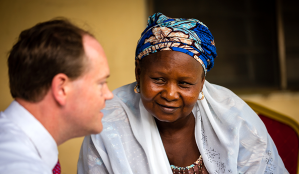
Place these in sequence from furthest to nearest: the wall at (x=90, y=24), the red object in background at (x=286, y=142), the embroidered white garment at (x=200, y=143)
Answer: the wall at (x=90, y=24) < the red object in background at (x=286, y=142) < the embroidered white garment at (x=200, y=143)

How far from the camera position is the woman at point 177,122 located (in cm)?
153

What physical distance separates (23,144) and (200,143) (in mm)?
1159

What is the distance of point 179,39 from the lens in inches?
60.1

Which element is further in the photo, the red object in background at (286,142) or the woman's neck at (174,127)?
the red object in background at (286,142)

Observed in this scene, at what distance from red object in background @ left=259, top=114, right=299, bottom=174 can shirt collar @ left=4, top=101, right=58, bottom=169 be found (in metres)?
1.90

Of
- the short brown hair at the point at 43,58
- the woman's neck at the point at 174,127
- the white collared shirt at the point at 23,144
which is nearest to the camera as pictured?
the white collared shirt at the point at 23,144

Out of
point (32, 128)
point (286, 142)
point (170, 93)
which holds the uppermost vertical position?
point (32, 128)

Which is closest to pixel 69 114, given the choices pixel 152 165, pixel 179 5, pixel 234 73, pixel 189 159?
pixel 152 165

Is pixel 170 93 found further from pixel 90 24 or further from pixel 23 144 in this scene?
pixel 90 24

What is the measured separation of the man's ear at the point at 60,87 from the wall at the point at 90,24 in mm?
1962

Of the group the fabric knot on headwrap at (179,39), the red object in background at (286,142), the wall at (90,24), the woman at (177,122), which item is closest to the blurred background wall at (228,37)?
the wall at (90,24)

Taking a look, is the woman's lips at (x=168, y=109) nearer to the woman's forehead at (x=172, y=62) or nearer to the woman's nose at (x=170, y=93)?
the woman's nose at (x=170, y=93)

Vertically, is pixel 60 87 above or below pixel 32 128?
above

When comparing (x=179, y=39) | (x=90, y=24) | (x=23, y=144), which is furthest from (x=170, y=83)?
(x=90, y=24)
